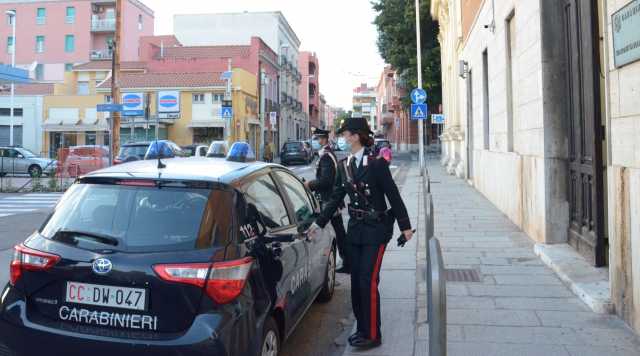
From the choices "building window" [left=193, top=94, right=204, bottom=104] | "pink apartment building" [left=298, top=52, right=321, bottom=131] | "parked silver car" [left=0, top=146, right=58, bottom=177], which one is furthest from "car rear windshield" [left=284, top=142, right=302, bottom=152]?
"pink apartment building" [left=298, top=52, right=321, bottom=131]

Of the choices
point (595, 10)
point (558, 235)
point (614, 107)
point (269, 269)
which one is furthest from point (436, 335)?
point (558, 235)

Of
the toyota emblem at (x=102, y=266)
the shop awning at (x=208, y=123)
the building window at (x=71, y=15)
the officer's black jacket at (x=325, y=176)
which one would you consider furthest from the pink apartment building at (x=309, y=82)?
the toyota emblem at (x=102, y=266)

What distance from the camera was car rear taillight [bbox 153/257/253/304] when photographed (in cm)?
319

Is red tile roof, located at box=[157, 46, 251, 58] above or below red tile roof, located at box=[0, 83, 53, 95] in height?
above

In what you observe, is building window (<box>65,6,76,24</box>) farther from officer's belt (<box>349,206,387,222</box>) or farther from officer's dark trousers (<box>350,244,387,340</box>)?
officer's dark trousers (<box>350,244,387,340</box>)

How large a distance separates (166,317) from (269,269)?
2.56 feet

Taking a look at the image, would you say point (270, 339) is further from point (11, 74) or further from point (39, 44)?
point (39, 44)

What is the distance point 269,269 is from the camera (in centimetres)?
373

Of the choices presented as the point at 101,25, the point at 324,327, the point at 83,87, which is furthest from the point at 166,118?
the point at 324,327

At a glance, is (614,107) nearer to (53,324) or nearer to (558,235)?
(558,235)

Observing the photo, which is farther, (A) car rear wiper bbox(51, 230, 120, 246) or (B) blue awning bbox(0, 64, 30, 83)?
(B) blue awning bbox(0, 64, 30, 83)

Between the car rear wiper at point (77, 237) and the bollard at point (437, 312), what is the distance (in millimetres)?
1832

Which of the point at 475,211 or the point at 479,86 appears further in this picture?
the point at 479,86

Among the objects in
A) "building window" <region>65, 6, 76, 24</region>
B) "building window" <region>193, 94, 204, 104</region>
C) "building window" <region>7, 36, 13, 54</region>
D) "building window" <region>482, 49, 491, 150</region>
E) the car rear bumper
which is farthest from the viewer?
"building window" <region>7, 36, 13, 54</region>
